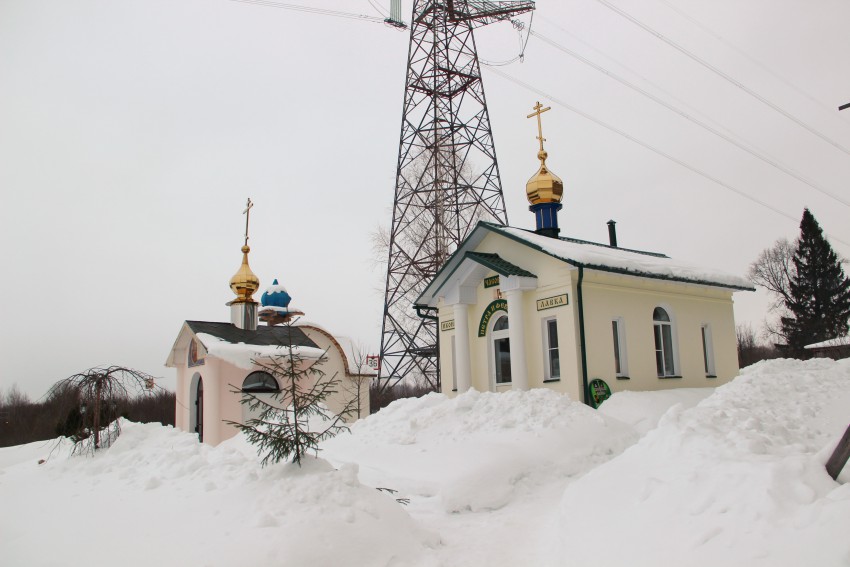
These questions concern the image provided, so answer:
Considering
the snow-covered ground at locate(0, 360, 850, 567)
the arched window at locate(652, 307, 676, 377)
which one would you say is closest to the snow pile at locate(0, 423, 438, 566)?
the snow-covered ground at locate(0, 360, 850, 567)

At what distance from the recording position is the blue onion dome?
2509 cm

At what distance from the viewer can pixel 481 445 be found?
10438mm

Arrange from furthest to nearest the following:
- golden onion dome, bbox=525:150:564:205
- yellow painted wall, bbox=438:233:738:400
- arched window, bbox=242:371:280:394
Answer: arched window, bbox=242:371:280:394 → golden onion dome, bbox=525:150:564:205 → yellow painted wall, bbox=438:233:738:400

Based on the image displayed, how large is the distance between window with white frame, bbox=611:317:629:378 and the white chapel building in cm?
2

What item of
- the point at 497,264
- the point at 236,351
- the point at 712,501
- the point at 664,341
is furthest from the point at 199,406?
the point at 712,501

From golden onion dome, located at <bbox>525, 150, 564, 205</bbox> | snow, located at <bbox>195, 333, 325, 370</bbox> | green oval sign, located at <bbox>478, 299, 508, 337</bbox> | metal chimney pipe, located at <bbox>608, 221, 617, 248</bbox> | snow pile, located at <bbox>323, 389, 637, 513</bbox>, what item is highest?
golden onion dome, located at <bbox>525, 150, 564, 205</bbox>

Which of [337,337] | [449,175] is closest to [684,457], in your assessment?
[337,337]

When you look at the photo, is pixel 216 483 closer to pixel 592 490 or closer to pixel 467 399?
pixel 592 490

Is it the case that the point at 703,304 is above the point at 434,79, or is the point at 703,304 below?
below

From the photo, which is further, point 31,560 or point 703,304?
point 703,304

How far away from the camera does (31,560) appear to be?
19.8ft

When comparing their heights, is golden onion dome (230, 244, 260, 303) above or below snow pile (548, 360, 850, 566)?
above

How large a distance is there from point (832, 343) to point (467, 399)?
85.9ft

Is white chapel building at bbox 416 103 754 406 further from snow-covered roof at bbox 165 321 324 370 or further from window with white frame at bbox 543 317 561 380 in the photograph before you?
snow-covered roof at bbox 165 321 324 370
